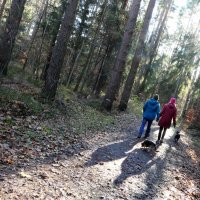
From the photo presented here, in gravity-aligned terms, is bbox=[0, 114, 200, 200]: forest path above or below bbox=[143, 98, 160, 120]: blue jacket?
below

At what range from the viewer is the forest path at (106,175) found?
538cm

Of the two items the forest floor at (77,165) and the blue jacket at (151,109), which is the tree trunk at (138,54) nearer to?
the blue jacket at (151,109)

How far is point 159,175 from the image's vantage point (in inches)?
331

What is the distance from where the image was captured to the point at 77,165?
699 centimetres

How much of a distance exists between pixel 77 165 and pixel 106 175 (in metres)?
0.68

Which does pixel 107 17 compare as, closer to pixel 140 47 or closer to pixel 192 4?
pixel 140 47

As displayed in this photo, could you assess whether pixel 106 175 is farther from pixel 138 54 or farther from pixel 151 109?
pixel 138 54

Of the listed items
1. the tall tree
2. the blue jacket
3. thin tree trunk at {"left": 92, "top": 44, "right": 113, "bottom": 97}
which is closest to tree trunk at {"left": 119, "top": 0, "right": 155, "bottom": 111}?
thin tree trunk at {"left": 92, "top": 44, "right": 113, "bottom": 97}

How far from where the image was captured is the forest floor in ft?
18.2

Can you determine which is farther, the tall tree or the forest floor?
the tall tree

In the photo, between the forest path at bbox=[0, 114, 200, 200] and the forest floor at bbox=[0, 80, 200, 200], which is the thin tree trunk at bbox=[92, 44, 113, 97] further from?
the forest path at bbox=[0, 114, 200, 200]

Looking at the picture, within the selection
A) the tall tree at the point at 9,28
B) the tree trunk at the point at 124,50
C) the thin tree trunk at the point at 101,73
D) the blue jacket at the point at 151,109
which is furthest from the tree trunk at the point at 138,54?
the tall tree at the point at 9,28

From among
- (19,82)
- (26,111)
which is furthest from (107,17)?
(26,111)

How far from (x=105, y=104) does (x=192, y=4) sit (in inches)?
1220
